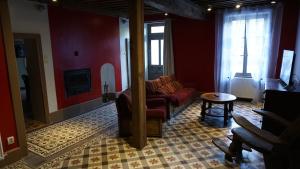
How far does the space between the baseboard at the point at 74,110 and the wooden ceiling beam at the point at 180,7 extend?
3.13 meters

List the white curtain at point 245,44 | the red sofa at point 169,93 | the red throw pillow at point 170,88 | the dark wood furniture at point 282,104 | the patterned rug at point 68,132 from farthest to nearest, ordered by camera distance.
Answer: the white curtain at point 245,44 < the red throw pillow at point 170,88 < the red sofa at point 169,93 < the patterned rug at point 68,132 < the dark wood furniture at point 282,104

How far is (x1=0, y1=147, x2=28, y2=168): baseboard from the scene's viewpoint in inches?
111

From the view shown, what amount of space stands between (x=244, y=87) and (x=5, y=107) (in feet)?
18.1

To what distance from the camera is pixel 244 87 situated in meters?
5.70

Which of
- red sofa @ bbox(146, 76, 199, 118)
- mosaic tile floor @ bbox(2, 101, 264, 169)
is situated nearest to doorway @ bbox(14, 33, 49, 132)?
mosaic tile floor @ bbox(2, 101, 264, 169)

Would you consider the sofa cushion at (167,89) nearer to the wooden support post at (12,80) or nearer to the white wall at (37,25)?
the white wall at (37,25)

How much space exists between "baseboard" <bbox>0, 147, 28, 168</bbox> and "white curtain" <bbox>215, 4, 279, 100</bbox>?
16.3 feet

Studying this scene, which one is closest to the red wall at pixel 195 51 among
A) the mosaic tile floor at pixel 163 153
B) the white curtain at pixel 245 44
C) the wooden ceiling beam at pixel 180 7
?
the white curtain at pixel 245 44

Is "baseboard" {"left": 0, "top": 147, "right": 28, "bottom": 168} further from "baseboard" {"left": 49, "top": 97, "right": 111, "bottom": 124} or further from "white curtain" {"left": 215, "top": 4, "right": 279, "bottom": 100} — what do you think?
"white curtain" {"left": 215, "top": 4, "right": 279, "bottom": 100}

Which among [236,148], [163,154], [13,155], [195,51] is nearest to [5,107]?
[13,155]

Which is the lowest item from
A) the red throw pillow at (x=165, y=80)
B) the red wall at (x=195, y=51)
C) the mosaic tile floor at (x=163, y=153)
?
the mosaic tile floor at (x=163, y=153)

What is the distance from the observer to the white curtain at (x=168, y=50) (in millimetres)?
6293

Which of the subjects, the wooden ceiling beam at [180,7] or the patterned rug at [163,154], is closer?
the patterned rug at [163,154]

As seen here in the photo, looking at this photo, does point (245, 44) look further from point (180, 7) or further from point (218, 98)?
point (180, 7)
